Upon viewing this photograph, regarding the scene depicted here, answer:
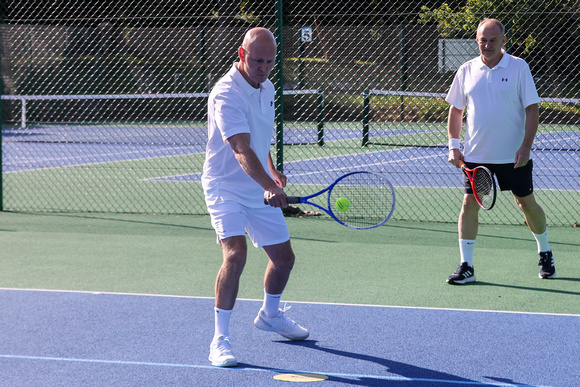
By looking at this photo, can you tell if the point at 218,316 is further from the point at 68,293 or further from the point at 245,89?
the point at 68,293

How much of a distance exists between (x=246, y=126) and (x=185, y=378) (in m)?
1.29

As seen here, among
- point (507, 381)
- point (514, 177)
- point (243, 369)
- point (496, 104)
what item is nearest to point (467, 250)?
point (514, 177)

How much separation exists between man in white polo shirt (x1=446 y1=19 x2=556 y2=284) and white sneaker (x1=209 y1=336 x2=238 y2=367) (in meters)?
2.28

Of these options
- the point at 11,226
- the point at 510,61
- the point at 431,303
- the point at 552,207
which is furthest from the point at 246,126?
the point at 552,207

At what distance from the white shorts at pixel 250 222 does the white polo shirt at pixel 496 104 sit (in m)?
2.01

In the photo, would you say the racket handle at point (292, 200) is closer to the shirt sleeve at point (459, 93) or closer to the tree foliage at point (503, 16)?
the shirt sleeve at point (459, 93)

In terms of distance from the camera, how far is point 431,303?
17.7 ft

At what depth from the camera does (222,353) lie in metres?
4.13

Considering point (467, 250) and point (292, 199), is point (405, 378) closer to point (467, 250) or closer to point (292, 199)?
point (292, 199)

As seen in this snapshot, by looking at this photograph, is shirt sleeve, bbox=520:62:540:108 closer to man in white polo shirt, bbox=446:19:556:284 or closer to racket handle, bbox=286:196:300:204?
man in white polo shirt, bbox=446:19:556:284

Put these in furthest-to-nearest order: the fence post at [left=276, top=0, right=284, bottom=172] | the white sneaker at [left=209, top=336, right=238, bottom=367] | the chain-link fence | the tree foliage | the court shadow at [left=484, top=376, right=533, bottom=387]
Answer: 1. the tree foliage
2. the chain-link fence
3. the fence post at [left=276, top=0, right=284, bottom=172]
4. the white sneaker at [left=209, top=336, right=238, bottom=367]
5. the court shadow at [left=484, top=376, right=533, bottom=387]

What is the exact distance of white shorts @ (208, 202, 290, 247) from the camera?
423 cm

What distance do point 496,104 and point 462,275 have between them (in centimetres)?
126

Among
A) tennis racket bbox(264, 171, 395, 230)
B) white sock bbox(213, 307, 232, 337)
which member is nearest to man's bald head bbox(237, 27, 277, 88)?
tennis racket bbox(264, 171, 395, 230)
